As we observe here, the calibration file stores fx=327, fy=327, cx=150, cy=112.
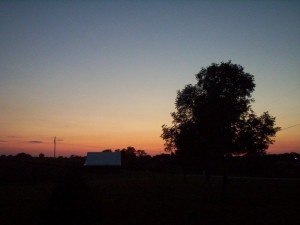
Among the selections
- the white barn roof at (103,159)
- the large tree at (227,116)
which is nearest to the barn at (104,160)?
the white barn roof at (103,159)

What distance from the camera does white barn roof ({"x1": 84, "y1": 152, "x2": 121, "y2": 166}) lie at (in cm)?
9981

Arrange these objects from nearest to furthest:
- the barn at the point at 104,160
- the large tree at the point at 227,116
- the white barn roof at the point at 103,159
Answer: 1. the large tree at the point at 227,116
2. the barn at the point at 104,160
3. the white barn roof at the point at 103,159

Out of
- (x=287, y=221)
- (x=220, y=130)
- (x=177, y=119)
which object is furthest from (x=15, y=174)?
(x=287, y=221)

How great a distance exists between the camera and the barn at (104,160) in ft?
326

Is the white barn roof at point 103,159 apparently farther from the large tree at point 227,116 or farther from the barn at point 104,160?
the large tree at point 227,116

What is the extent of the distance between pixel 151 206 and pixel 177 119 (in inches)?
791

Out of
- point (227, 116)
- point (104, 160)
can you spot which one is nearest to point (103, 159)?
point (104, 160)

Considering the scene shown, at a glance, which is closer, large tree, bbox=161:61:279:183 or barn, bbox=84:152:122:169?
large tree, bbox=161:61:279:183

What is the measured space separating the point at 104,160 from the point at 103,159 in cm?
67

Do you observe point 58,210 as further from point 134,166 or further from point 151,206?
point 134,166

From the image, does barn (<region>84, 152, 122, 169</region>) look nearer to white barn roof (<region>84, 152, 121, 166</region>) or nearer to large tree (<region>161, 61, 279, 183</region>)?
white barn roof (<region>84, 152, 121, 166</region>)

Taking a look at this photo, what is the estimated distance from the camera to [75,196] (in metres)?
22.1

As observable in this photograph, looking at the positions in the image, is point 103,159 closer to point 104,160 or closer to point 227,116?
point 104,160

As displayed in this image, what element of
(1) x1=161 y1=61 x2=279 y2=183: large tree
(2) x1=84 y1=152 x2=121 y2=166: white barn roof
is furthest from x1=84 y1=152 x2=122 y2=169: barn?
(1) x1=161 y1=61 x2=279 y2=183: large tree
